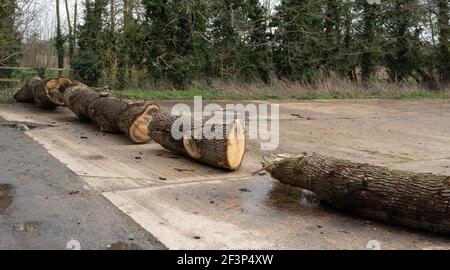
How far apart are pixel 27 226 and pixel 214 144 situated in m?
2.50

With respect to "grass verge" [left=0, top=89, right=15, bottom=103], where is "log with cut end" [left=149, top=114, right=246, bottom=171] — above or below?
below

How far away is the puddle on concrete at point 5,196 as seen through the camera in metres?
4.26

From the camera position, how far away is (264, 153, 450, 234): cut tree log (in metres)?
3.72

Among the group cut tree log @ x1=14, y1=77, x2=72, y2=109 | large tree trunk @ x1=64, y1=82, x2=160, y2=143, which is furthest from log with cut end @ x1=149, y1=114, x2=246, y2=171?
cut tree log @ x1=14, y1=77, x2=72, y2=109

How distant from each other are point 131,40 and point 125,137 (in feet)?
33.9

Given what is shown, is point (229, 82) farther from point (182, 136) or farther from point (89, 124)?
point (182, 136)

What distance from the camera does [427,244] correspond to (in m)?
3.62

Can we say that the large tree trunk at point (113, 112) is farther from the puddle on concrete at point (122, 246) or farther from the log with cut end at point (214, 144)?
the puddle on concrete at point (122, 246)

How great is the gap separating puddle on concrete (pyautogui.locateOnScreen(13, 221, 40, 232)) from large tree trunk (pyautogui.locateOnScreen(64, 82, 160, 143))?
140 inches

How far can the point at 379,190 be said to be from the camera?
401cm

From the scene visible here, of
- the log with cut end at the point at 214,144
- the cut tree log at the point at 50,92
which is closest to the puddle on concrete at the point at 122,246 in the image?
the log with cut end at the point at 214,144

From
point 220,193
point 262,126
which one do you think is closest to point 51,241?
point 220,193

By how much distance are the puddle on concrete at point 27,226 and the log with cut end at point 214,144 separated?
2.38m

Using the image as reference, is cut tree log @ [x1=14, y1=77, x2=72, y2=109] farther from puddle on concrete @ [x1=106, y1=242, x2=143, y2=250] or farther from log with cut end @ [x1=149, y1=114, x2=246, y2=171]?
puddle on concrete @ [x1=106, y1=242, x2=143, y2=250]
